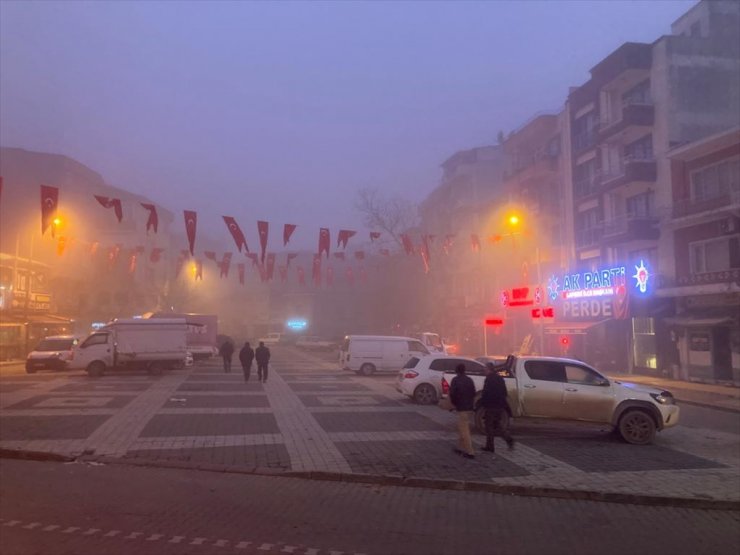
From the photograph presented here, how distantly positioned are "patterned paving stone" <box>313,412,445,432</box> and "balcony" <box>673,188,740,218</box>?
18174 mm

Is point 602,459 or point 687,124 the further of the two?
point 687,124

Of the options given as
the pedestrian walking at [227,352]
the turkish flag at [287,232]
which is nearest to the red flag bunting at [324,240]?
the turkish flag at [287,232]

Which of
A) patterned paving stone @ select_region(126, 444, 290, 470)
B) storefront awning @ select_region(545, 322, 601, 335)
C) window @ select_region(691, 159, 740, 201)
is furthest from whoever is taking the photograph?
storefront awning @ select_region(545, 322, 601, 335)

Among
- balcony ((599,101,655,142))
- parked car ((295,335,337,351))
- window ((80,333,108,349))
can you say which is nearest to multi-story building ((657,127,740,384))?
balcony ((599,101,655,142))

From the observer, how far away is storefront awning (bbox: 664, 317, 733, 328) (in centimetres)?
2638

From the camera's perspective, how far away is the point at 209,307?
313 feet

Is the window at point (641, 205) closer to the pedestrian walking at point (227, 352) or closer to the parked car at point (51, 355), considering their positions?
the pedestrian walking at point (227, 352)

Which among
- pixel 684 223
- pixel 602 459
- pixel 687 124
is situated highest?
pixel 687 124

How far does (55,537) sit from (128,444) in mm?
5512

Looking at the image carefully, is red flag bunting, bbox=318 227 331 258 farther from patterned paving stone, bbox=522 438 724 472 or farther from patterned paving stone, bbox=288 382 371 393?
patterned paving stone, bbox=522 438 724 472

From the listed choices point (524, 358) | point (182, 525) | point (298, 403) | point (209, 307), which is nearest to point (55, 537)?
point (182, 525)

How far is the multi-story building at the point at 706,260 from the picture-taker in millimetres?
26578

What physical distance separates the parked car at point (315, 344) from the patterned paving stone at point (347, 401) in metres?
44.4

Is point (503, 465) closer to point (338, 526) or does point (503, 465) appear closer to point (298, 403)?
point (338, 526)
